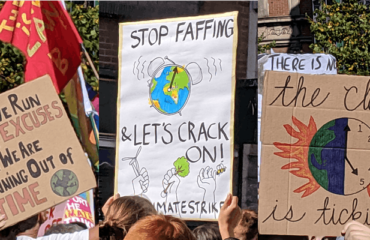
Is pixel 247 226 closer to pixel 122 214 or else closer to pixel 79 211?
pixel 122 214

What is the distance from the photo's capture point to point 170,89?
2410 millimetres

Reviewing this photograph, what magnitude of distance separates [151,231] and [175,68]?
0.79m

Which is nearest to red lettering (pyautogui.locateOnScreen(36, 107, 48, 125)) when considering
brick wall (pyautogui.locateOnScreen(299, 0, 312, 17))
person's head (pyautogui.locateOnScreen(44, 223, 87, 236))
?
person's head (pyautogui.locateOnScreen(44, 223, 87, 236))

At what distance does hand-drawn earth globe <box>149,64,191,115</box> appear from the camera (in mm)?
2391

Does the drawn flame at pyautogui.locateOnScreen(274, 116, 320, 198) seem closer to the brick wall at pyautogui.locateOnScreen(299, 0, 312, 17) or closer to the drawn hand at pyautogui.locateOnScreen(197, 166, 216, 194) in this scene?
the drawn hand at pyautogui.locateOnScreen(197, 166, 216, 194)

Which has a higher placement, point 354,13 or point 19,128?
point 354,13

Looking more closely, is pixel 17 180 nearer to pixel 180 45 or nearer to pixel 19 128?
pixel 19 128

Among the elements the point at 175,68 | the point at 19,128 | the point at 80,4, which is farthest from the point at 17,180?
the point at 80,4

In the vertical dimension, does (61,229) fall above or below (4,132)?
below

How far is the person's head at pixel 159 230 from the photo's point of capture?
6.23 feet

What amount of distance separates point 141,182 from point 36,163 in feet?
2.39

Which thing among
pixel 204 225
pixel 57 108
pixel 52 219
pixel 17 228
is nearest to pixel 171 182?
pixel 204 225

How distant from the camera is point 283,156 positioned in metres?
2.56

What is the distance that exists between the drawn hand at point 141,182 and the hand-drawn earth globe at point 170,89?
0.94 ft
